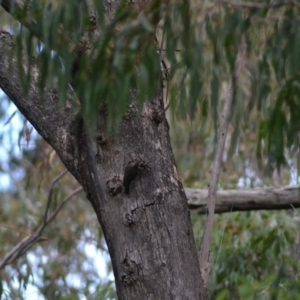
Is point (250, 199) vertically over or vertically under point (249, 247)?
over

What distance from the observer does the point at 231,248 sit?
4430 mm

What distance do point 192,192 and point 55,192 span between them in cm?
159

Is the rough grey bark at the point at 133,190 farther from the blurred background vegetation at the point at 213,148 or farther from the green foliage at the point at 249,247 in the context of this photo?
the green foliage at the point at 249,247

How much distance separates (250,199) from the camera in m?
3.52

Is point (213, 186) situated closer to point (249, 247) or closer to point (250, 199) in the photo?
point (250, 199)

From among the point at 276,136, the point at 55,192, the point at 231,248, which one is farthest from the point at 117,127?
the point at 55,192

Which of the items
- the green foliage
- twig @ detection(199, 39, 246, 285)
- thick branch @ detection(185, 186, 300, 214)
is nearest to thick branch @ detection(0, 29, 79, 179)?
twig @ detection(199, 39, 246, 285)

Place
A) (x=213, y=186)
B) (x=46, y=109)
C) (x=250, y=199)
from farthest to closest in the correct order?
(x=250, y=199)
(x=213, y=186)
(x=46, y=109)

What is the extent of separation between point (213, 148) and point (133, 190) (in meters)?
2.21

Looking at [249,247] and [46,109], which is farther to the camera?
[249,247]

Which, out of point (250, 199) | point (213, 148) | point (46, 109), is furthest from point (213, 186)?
point (213, 148)

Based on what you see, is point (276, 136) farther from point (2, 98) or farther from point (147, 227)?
point (2, 98)

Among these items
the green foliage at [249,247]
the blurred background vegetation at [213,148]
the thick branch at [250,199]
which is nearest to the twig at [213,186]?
the blurred background vegetation at [213,148]

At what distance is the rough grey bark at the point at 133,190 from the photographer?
217 cm
